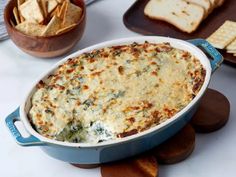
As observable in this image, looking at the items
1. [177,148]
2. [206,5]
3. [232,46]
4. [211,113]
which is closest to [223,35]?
[232,46]

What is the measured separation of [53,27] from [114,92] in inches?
13.9

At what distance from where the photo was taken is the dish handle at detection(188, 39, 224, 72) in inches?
48.3

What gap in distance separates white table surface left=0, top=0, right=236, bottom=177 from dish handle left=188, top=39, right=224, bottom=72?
160 millimetres

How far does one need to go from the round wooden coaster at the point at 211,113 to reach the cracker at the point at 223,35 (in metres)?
0.16

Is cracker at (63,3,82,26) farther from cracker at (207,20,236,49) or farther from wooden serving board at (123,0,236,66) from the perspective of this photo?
cracker at (207,20,236,49)

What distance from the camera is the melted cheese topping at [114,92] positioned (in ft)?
3.72

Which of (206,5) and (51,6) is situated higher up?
(51,6)

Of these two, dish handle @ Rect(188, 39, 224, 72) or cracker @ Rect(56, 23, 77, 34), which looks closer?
dish handle @ Rect(188, 39, 224, 72)

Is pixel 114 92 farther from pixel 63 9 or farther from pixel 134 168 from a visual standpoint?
pixel 63 9

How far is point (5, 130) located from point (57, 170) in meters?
0.20

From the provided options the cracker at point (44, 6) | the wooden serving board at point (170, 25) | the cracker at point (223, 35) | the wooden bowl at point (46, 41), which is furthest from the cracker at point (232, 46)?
the cracker at point (44, 6)

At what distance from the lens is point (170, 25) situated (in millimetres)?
1600

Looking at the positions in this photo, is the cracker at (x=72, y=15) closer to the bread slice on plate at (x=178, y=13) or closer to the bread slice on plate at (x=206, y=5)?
the bread slice on plate at (x=178, y=13)

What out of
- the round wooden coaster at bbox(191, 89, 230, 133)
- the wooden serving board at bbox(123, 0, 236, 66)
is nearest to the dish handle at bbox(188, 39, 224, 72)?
the round wooden coaster at bbox(191, 89, 230, 133)
